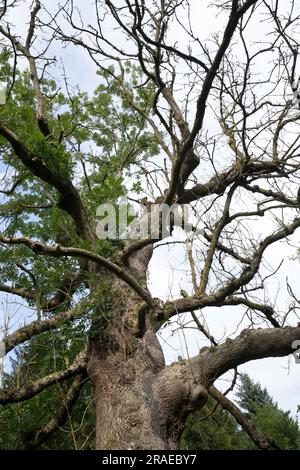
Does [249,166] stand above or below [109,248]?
above

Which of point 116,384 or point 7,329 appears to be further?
point 7,329

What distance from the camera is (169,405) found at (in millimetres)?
3660

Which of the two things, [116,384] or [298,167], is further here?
[298,167]

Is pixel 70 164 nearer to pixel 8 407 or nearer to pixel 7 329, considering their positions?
Answer: pixel 7 329

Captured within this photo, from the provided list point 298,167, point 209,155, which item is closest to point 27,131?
point 209,155

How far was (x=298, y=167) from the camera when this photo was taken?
4820mm

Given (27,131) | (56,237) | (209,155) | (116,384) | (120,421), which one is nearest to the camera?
(120,421)

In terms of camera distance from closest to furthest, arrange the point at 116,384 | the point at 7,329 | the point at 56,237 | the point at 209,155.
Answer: the point at 116,384, the point at 7,329, the point at 209,155, the point at 56,237
